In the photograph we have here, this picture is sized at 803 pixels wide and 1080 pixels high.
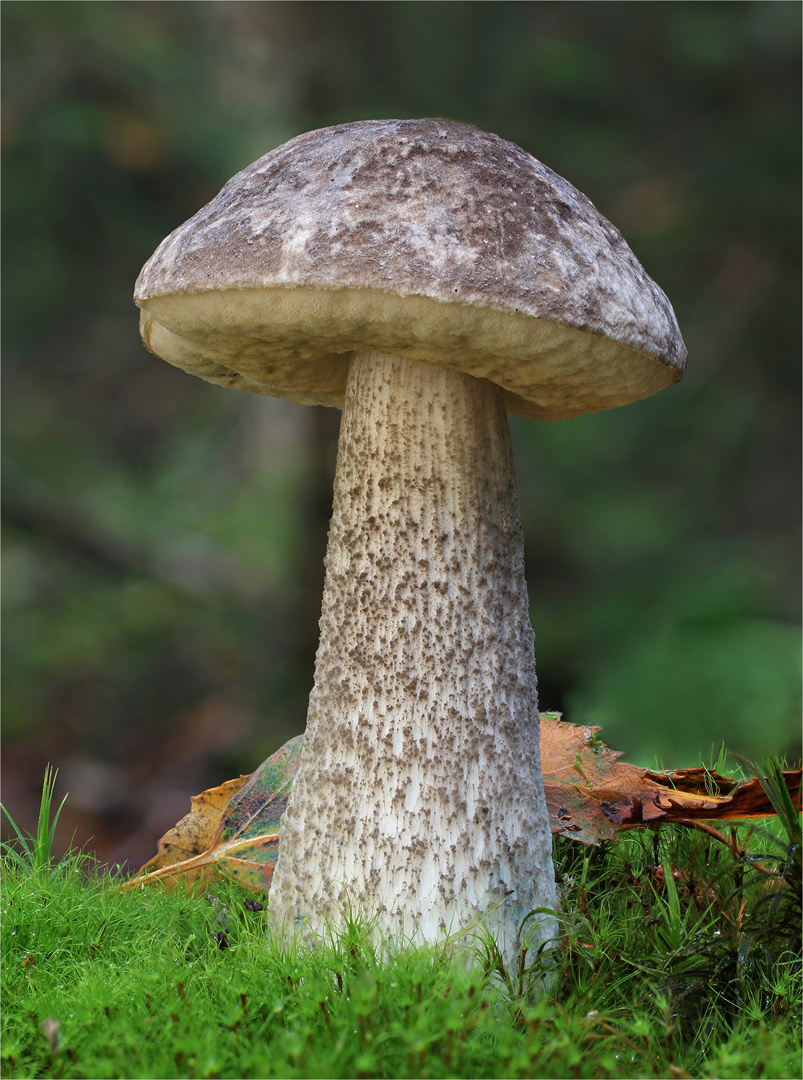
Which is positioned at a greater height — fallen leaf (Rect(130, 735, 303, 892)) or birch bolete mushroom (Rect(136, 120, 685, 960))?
birch bolete mushroom (Rect(136, 120, 685, 960))

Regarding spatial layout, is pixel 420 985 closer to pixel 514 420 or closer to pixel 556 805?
pixel 556 805

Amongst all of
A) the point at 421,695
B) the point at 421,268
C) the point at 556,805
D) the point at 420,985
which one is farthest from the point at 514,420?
the point at 420,985

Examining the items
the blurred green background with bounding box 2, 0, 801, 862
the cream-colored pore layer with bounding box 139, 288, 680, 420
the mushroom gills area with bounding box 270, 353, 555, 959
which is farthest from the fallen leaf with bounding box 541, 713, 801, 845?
the cream-colored pore layer with bounding box 139, 288, 680, 420

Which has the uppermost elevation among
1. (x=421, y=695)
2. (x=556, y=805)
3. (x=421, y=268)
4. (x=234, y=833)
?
(x=421, y=268)

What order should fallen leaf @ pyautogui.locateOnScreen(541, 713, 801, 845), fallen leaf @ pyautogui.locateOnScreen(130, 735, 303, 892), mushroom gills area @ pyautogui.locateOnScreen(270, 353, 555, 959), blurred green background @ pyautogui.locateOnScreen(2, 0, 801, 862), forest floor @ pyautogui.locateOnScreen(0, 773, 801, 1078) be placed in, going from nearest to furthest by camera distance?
forest floor @ pyautogui.locateOnScreen(0, 773, 801, 1078), mushroom gills area @ pyautogui.locateOnScreen(270, 353, 555, 959), fallen leaf @ pyautogui.locateOnScreen(541, 713, 801, 845), fallen leaf @ pyautogui.locateOnScreen(130, 735, 303, 892), blurred green background @ pyautogui.locateOnScreen(2, 0, 801, 862)

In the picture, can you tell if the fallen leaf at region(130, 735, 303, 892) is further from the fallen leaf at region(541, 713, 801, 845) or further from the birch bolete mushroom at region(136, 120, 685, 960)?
the fallen leaf at region(541, 713, 801, 845)

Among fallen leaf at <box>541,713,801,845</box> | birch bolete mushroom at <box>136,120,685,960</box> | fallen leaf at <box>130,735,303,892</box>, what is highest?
birch bolete mushroom at <box>136,120,685,960</box>

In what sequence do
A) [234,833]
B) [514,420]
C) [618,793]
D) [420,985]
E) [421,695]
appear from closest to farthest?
[420,985]
[421,695]
[618,793]
[234,833]
[514,420]

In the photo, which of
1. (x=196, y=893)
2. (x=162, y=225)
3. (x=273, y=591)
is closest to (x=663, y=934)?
(x=196, y=893)
